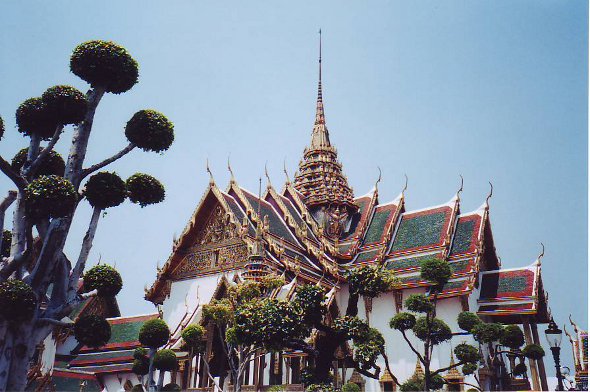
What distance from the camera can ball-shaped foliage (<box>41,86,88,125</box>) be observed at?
6.30 meters

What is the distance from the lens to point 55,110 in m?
6.30

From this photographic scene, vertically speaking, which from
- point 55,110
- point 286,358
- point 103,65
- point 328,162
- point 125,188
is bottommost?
point 286,358

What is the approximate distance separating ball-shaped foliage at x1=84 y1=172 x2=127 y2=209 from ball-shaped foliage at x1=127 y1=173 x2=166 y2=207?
0.40 metres

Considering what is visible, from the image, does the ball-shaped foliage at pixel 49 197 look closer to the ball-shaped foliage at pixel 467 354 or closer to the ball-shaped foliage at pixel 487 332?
the ball-shaped foliage at pixel 467 354

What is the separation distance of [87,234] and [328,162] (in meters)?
15.8

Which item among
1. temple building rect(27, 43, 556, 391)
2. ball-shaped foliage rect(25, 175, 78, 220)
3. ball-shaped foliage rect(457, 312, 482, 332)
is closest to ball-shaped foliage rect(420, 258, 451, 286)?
ball-shaped foliage rect(457, 312, 482, 332)

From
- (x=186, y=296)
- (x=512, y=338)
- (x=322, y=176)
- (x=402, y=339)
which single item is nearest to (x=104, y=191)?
(x=512, y=338)

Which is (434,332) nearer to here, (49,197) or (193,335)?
(193,335)

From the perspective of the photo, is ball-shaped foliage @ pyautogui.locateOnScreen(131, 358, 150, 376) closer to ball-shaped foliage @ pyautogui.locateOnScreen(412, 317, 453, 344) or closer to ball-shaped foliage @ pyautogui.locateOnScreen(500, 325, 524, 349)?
ball-shaped foliage @ pyautogui.locateOnScreen(412, 317, 453, 344)

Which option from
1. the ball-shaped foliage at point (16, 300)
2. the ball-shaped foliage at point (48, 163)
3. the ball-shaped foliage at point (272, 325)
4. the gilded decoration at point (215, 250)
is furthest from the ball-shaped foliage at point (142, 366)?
the ball-shaped foliage at point (16, 300)

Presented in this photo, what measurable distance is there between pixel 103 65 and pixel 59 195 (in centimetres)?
182

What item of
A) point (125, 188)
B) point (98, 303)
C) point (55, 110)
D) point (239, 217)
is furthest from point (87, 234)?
point (98, 303)

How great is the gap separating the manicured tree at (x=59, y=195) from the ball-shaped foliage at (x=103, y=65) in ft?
0.04

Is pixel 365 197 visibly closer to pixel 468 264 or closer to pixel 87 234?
pixel 468 264
